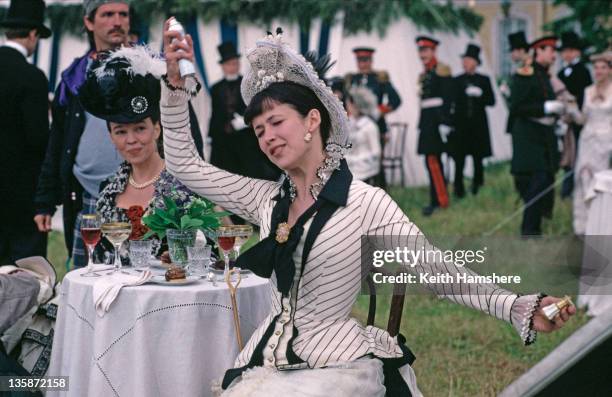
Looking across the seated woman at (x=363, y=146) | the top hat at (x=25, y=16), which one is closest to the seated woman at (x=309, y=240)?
the top hat at (x=25, y=16)

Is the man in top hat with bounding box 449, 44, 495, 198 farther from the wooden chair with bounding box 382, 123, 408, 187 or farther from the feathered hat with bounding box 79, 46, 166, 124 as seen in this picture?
the feathered hat with bounding box 79, 46, 166, 124

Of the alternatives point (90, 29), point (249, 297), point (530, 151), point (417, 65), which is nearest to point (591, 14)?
point (417, 65)

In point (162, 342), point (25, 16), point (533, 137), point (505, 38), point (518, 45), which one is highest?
point (505, 38)

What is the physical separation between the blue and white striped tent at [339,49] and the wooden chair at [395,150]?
129 mm

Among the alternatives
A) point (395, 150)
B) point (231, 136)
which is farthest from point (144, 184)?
point (395, 150)

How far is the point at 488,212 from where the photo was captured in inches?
446

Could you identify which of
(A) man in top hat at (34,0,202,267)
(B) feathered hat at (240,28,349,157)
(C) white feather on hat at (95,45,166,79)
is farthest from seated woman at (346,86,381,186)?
(B) feathered hat at (240,28,349,157)

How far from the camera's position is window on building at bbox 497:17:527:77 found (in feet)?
82.8

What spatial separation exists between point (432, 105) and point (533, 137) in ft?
9.93

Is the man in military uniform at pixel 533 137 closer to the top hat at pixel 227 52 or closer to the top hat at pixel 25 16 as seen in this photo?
the top hat at pixel 227 52

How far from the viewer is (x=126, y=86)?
417 centimetres

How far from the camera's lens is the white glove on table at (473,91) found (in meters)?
13.0

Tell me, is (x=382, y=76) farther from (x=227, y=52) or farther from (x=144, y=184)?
(x=144, y=184)

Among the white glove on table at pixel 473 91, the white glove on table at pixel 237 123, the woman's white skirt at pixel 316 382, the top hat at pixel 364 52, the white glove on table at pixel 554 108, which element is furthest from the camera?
the white glove on table at pixel 473 91
